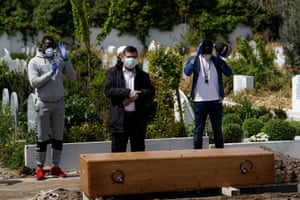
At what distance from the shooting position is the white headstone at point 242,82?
2019 centimetres

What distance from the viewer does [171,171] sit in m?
7.92

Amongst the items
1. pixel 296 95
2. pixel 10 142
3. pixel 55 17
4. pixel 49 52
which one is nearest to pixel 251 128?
pixel 10 142

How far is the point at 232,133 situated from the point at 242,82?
7.91 meters

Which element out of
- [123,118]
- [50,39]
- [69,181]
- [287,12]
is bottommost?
[69,181]

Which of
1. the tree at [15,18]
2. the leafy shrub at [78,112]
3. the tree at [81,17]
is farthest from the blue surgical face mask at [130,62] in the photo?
the tree at [15,18]

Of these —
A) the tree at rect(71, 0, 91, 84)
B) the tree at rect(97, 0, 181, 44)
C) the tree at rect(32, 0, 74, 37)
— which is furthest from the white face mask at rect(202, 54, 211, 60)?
the tree at rect(32, 0, 74, 37)

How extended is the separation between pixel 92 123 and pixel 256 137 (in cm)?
265

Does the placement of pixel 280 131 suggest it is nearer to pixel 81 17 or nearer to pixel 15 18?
pixel 81 17

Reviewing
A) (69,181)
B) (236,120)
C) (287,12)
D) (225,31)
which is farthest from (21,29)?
(69,181)

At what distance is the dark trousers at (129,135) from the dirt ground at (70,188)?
72 cm

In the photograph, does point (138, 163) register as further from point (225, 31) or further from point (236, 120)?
point (225, 31)

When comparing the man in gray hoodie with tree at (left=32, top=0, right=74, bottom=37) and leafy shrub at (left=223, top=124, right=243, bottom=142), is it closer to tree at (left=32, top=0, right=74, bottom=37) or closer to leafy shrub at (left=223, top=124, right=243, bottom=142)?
leafy shrub at (left=223, top=124, right=243, bottom=142)

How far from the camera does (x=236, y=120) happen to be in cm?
1344

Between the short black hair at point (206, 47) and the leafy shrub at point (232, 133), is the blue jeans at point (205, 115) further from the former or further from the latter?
the leafy shrub at point (232, 133)
